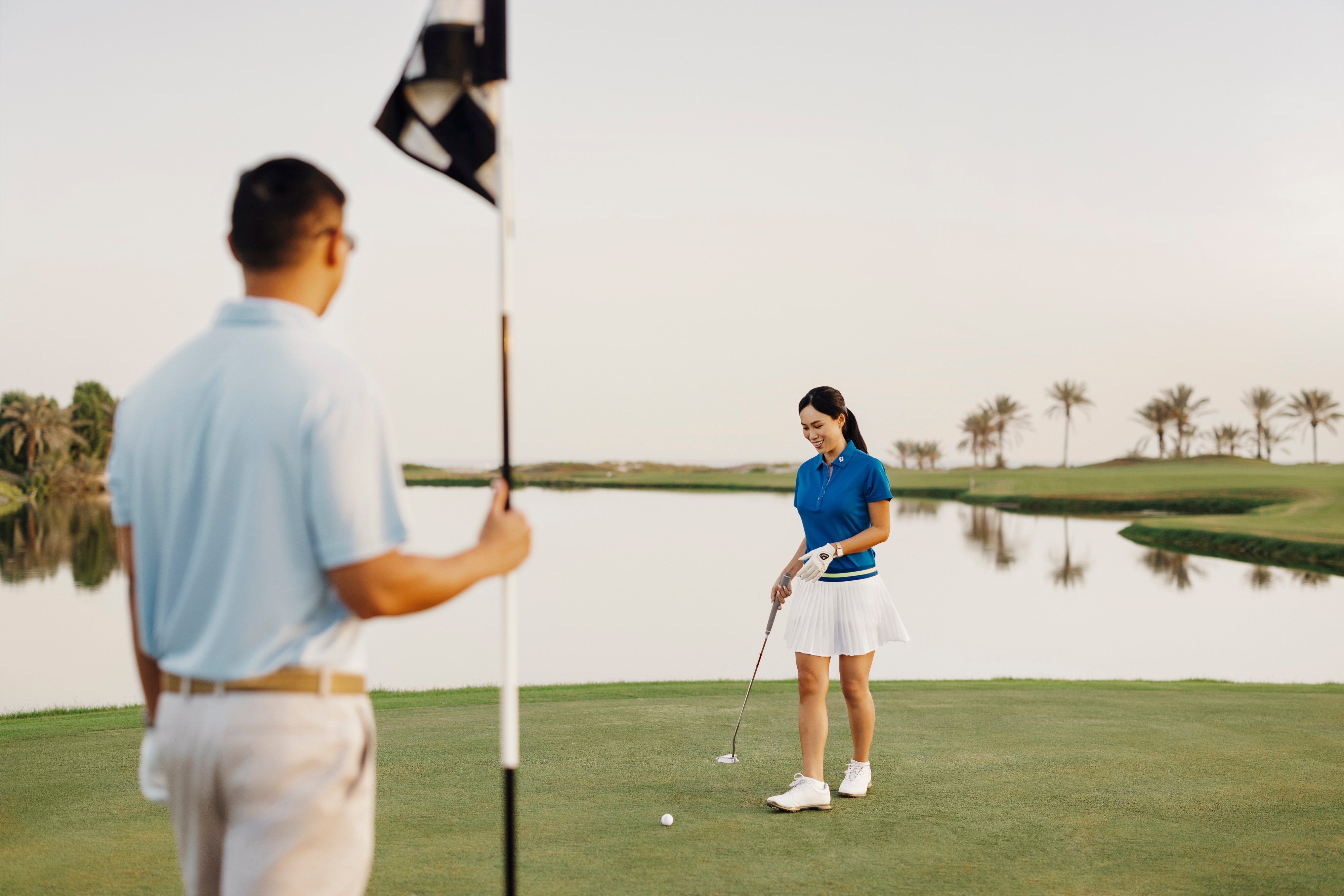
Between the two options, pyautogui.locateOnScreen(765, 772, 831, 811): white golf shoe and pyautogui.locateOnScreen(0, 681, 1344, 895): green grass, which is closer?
pyautogui.locateOnScreen(0, 681, 1344, 895): green grass

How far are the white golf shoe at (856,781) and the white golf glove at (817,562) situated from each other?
34.1 inches

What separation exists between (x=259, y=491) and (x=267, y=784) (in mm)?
442

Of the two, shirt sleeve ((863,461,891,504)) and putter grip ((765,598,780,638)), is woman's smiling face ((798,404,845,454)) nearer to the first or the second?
shirt sleeve ((863,461,891,504))

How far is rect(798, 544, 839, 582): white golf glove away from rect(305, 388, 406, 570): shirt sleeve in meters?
3.26

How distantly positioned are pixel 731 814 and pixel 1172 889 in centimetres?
167

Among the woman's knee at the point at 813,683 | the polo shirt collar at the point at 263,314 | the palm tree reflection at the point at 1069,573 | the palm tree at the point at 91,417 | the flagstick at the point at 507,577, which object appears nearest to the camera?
the polo shirt collar at the point at 263,314

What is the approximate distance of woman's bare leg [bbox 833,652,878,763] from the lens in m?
4.56

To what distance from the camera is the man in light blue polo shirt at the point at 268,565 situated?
57.0 inches

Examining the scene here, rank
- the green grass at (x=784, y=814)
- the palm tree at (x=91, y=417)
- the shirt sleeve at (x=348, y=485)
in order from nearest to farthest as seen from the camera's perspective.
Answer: the shirt sleeve at (x=348, y=485)
the green grass at (x=784, y=814)
the palm tree at (x=91, y=417)

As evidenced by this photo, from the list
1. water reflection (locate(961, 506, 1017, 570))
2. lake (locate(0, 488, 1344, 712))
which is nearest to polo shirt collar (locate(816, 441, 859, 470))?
lake (locate(0, 488, 1344, 712))

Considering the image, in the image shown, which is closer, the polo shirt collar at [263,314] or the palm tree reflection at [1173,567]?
the polo shirt collar at [263,314]

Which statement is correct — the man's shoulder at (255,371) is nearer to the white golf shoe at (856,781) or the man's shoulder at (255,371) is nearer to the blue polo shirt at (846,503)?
the blue polo shirt at (846,503)

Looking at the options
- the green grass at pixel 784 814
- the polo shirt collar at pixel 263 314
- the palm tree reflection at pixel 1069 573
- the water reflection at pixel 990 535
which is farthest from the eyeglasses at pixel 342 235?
the water reflection at pixel 990 535

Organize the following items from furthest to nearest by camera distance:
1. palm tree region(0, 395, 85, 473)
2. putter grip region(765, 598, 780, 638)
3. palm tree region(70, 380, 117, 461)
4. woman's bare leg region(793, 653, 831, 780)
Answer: palm tree region(70, 380, 117, 461) → palm tree region(0, 395, 85, 473) → putter grip region(765, 598, 780, 638) → woman's bare leg region(793, 653, 831, 780)
